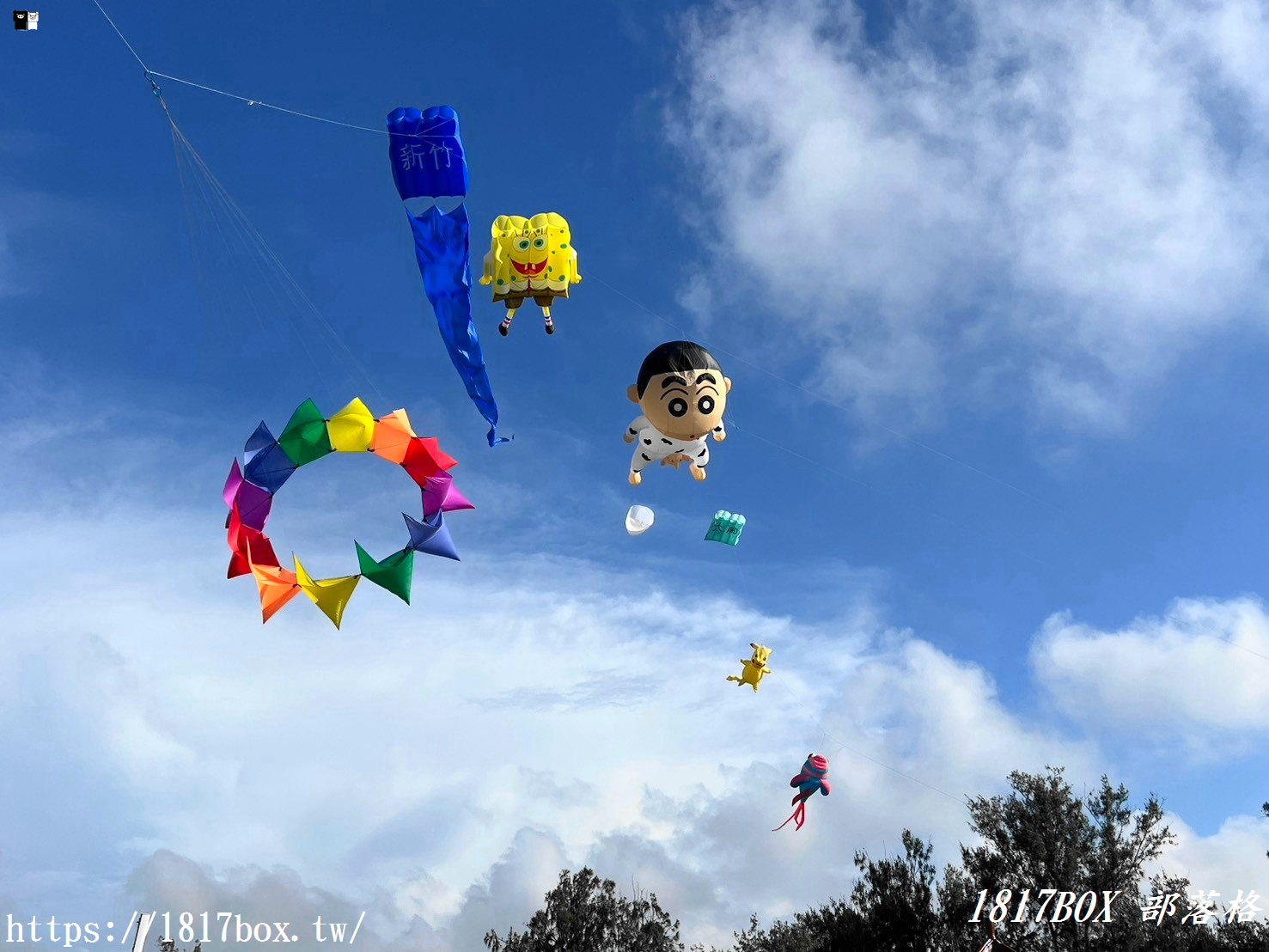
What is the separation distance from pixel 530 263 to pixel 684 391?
11.1 ft

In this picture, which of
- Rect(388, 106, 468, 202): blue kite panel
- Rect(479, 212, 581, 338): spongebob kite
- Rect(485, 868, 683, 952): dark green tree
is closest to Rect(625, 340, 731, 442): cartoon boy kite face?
Rect(479, 212, 581, 338): spongebob kite

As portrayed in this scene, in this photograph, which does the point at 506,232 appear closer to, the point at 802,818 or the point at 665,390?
the point at 665,390

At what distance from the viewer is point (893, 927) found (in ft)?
95.8

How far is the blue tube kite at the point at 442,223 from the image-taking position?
1669 centimetres

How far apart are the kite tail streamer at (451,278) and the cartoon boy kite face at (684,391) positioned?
289cm

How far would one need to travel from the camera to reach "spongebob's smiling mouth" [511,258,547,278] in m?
17.4

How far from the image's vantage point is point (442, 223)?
1727 centimetres

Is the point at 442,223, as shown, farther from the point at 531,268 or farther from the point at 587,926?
the point at 587,926

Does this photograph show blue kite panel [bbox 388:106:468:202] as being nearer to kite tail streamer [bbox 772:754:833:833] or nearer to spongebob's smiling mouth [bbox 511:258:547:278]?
spongebob's smiling mouth [bbox 511:258:547:278]

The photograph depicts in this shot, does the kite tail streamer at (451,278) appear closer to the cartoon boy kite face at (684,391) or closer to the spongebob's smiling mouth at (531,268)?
the spongebob's smiling mouth at (531,268)

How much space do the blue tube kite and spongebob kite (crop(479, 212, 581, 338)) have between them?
0.71 meters

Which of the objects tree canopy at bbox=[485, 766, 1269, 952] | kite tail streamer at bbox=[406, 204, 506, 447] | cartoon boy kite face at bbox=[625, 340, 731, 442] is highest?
kite tail streamer at bbox=[406, 204, 506, 447]

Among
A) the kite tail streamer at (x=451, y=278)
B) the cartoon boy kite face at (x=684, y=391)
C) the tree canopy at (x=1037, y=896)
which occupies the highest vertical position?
the kite tail streamer at (x=451, y=278)

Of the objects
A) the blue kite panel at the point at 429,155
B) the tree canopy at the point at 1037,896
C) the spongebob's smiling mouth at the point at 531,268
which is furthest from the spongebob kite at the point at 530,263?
the tree canopy at the point at 1037,896
